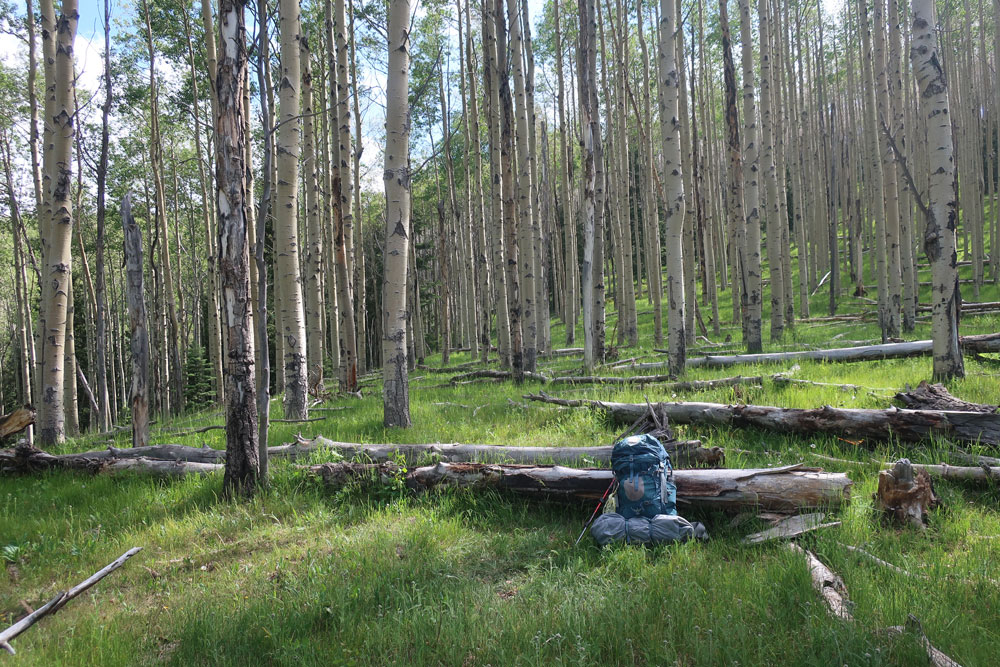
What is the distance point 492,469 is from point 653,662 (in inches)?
85.5

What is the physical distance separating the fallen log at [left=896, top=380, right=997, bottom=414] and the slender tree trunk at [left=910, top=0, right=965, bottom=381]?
4.72 ft

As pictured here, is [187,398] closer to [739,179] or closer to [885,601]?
[739,179]

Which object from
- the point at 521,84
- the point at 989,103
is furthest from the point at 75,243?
the point at 989,103

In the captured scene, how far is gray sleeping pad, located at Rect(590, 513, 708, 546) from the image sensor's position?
11.4ft

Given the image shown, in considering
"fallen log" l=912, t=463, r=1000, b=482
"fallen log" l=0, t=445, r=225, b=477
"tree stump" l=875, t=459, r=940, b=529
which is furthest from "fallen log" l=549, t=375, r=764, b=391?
"fallen log" l=0, t=445, r=225, b=477

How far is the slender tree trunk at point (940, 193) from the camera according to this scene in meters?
6.13

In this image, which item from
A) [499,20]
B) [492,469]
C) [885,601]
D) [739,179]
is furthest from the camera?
[739,179]

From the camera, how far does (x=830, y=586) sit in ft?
9.22

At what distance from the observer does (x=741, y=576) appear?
9.82 feet

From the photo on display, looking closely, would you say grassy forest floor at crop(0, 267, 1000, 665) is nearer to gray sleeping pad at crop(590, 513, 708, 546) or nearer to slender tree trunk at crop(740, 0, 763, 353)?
gray sleeping pad at crop(590, 513, 708, 546)

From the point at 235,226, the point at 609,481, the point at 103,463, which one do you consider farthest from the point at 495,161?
the point at 609,481

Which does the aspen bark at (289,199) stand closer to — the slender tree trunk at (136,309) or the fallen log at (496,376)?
the slender tree trunk at (136,309)

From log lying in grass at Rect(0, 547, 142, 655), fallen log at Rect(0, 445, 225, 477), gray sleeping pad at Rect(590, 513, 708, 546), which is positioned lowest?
log lying in grass at Rect(0, 547, 142, 655)

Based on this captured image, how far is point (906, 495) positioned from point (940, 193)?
454 centimetres
